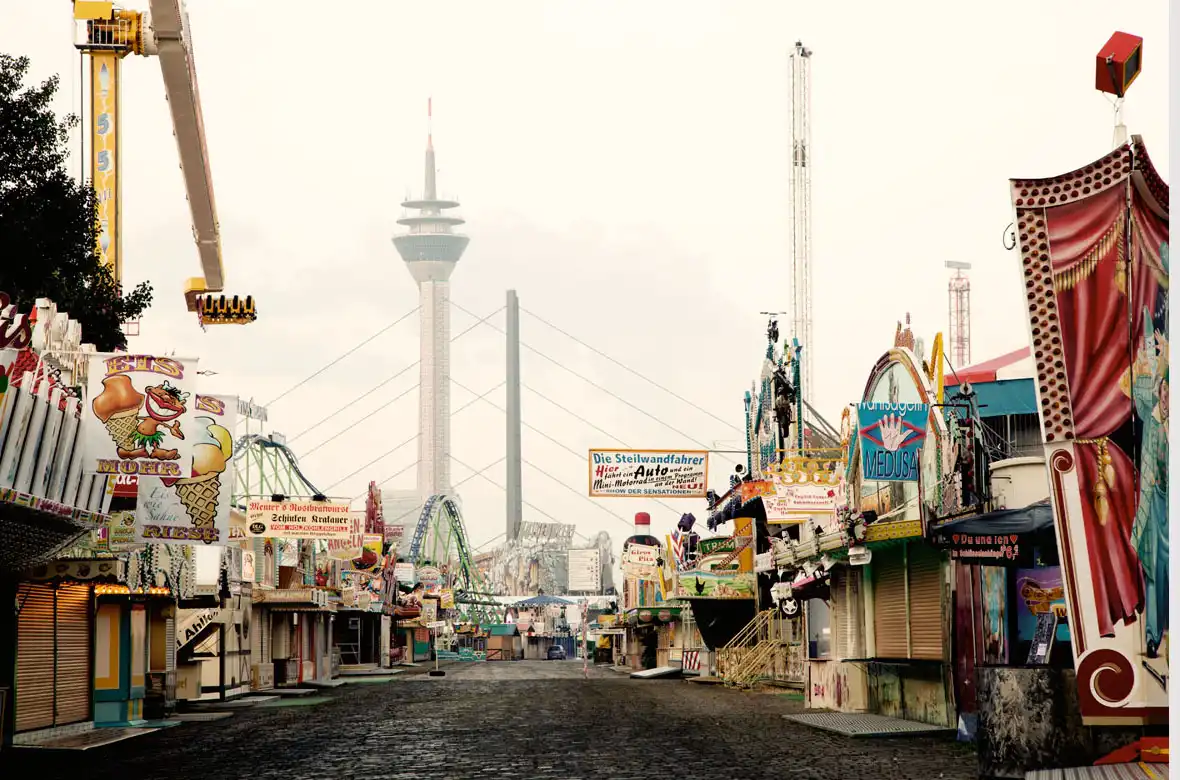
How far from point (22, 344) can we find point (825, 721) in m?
17.0

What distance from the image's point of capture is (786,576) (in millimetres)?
47281

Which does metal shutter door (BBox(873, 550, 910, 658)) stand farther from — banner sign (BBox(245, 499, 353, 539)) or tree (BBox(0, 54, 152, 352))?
banner sign (BBox(245, 499, 353, 539))

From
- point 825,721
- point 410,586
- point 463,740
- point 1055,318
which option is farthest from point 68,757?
point 410,586

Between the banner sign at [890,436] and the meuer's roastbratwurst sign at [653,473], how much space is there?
2191 cm

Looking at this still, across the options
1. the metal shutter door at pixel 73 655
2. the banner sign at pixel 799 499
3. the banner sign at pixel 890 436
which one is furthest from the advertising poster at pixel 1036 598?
the metal shutter door at pixel 73 655

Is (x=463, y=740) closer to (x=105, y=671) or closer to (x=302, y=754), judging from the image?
(x=302, y=754)

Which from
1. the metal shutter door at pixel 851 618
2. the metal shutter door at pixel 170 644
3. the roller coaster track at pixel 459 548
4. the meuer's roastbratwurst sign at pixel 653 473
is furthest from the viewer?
the roller coaster track at pixel 459 548

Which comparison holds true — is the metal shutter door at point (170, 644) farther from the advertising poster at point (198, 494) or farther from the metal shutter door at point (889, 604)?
the metal shutter door at point (889, 604)

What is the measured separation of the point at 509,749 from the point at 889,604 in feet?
40.1

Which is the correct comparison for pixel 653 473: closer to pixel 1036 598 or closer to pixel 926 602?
pixel 926 602

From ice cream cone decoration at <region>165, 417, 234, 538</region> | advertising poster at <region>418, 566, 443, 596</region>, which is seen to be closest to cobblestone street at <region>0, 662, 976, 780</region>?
ice cream cone decoration at <region>165, 417, 234, 538</region>

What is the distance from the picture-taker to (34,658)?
108 ft

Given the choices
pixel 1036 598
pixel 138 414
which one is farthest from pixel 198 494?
pixel 1036 598

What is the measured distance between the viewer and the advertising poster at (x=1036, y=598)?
84.4ft
